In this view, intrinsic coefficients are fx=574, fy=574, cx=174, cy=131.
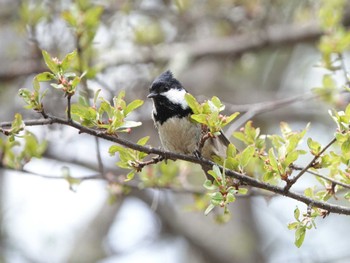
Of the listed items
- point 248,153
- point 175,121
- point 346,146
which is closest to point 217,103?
point 248,153

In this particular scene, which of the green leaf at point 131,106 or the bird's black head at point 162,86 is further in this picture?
the bird's black head at point 162,86

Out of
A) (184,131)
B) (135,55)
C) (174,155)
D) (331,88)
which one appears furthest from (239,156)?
(135,55)

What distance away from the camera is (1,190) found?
5.69 m

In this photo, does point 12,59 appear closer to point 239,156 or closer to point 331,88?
point 331,88

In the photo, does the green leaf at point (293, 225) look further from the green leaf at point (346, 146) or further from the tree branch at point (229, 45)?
the tree branch at point (229, 45)

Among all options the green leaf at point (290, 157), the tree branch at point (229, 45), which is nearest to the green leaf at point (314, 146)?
the green leaf at point (290, 157)

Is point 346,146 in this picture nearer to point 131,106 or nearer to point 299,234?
point 299,234

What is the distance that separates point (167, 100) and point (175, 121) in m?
0.12

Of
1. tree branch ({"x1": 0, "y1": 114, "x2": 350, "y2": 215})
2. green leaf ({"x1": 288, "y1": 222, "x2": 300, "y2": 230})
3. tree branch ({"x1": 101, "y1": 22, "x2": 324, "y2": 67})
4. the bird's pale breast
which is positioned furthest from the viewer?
tree branch ({"x1": 101, "y1": 22, "x2": 324, "y2": 67})

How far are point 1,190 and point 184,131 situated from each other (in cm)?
352

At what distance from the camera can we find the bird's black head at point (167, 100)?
272 centimetres

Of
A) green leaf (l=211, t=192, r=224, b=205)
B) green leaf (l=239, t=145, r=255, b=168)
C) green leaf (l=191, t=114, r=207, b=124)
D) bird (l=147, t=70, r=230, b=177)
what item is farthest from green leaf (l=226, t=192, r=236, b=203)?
bird (l=147, t=70, r=230, b=177)

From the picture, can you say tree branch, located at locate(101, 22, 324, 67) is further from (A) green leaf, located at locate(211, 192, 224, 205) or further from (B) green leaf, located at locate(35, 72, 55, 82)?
(A) green leaf, located at locate(211, 192, 224, 205)

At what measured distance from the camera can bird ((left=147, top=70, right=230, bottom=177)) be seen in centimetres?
270
